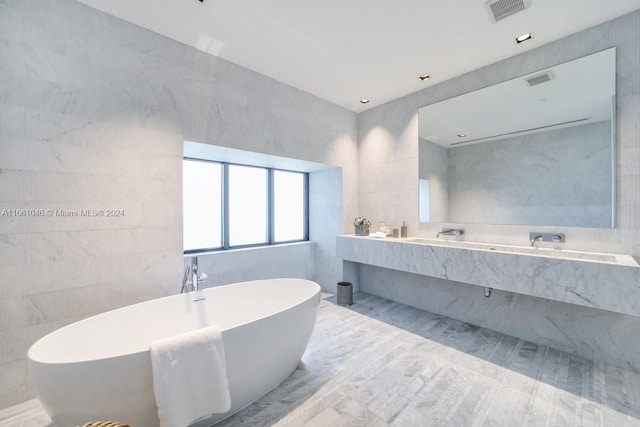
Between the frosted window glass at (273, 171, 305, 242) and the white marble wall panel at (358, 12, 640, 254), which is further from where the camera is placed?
the frosted window glass at (273, 171, 305, 242)

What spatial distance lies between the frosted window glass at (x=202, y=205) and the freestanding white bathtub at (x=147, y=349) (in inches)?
41.3

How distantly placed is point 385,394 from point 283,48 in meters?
2.95

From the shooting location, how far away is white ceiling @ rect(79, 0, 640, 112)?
1.93 m

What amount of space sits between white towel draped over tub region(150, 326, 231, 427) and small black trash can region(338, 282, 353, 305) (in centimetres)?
218

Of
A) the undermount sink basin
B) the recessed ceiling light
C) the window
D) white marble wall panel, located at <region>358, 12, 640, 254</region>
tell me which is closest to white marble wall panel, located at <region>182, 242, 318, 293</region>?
the window

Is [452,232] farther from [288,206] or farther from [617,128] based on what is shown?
[288,206]

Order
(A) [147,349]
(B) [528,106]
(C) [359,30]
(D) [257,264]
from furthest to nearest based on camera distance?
1. (D) [257,264]
2. (B) [528,106]
3. (C) [359,30]
4. (A) [147,349]

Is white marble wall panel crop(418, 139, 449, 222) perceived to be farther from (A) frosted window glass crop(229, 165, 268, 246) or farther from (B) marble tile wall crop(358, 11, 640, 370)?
(A) frosted window glass crop(229, 165, 268, 246)

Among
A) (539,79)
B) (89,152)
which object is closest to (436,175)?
(539,79)

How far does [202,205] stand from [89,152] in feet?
4.31

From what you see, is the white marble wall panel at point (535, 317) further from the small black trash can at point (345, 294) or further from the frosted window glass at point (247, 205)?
the frosted window glass at point (247, 205)

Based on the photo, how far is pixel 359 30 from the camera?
2.19 meters

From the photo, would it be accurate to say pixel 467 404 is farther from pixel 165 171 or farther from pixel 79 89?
pixel 79 89

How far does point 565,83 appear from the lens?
2299 mm
